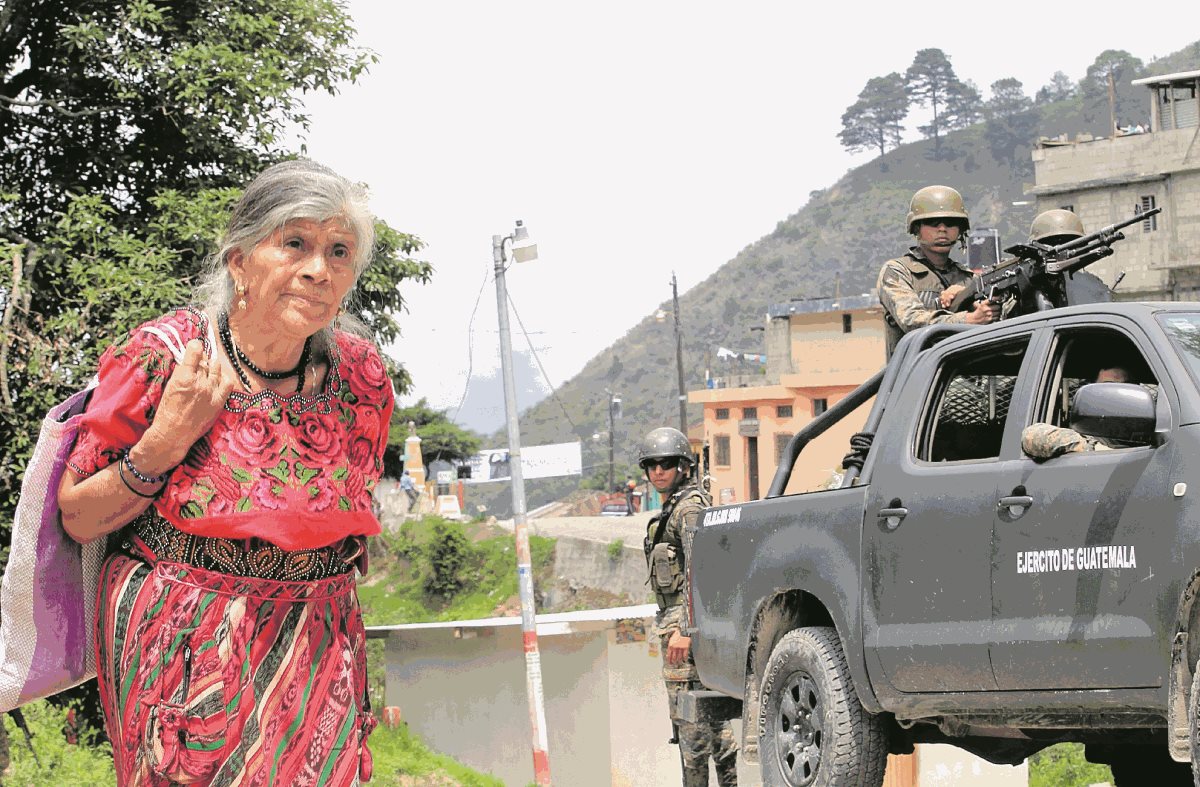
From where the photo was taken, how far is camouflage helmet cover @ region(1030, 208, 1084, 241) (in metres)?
8.21

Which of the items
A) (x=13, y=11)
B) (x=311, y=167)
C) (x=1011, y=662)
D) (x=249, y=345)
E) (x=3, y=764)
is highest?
(x=13, y=11)

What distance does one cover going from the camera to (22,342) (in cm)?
Answer: 1645

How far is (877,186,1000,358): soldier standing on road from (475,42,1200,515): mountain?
13656 cm

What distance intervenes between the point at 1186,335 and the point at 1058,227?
276 cm

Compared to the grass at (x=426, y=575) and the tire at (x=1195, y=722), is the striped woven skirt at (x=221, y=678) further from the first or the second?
the grass at (x=426, y=575)

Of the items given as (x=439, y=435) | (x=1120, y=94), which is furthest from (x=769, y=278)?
(x=439, y=435)

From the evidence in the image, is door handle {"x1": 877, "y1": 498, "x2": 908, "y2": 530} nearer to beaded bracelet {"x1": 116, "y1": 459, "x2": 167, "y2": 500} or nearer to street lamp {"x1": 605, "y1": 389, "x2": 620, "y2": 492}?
beaded bracelet {"x1": 116, "y1": 459, "x2": 167, "y2": 500}

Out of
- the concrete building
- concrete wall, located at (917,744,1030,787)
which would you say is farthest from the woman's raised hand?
the concrete building

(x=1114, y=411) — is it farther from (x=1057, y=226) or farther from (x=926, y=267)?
(x=926, y=267)

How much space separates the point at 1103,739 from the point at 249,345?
3496 mm

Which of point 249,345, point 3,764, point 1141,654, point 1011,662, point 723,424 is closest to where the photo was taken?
point 249,345

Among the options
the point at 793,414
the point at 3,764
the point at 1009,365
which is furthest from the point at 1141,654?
the point at 793,414

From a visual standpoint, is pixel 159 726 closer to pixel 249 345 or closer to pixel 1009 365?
pixel 249 345

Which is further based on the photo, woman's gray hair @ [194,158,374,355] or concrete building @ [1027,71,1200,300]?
concrete building @ [1027,71,1200,300]
